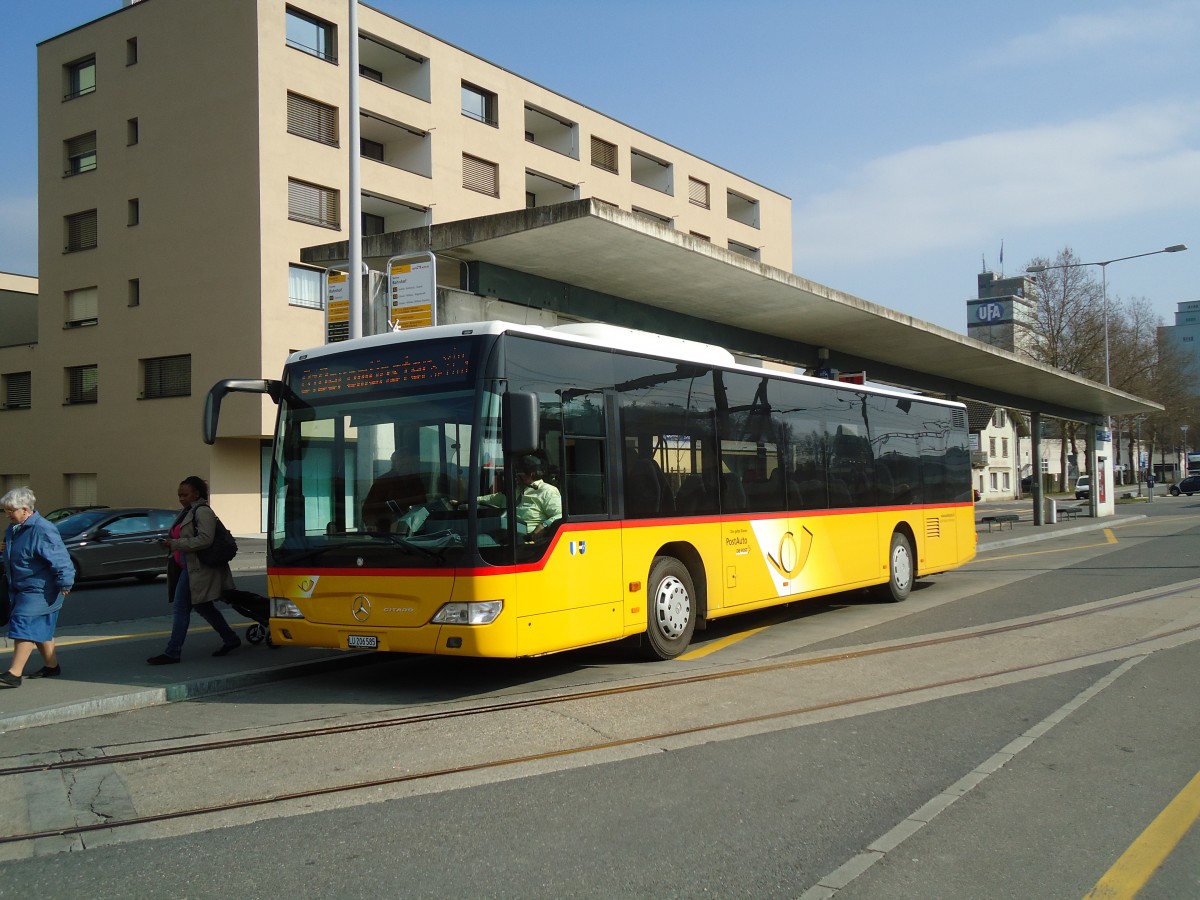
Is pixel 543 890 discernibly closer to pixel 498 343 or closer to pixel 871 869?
pixel 871 869

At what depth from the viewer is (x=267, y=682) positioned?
9.28 meters

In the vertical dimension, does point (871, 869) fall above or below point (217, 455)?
below

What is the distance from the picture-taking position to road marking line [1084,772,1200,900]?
4234mm

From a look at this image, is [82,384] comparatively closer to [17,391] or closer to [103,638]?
[17,391]

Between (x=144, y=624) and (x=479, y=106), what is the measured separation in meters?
32.0

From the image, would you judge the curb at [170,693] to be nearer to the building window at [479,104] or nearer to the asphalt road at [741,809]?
the asphalt road at [741,809]

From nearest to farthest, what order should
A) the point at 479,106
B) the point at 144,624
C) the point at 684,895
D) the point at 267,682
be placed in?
1. the point at 684,895
2. the point at 267,682
3. the point at 144,624
4. the point at 479,106

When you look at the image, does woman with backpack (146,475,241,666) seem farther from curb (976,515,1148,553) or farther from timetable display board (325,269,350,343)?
curb (976,515,1148,553)

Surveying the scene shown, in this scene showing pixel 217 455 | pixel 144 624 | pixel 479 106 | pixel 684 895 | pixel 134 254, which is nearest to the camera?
pixel 684 895

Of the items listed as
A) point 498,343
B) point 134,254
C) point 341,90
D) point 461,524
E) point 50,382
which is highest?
point 341,90

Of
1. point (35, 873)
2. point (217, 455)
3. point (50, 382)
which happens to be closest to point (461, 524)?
point (35, 873)

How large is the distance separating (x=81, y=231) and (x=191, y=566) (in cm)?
3292

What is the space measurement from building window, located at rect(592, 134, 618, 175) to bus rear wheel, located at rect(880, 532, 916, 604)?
3446 centimetres

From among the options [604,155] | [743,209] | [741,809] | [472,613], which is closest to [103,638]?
[472,613]
